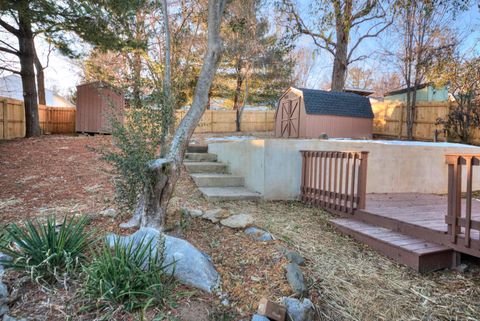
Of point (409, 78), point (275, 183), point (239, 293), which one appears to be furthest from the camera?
point (409, 78)

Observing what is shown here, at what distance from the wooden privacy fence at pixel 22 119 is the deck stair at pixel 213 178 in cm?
764

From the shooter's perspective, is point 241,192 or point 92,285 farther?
point 241,192

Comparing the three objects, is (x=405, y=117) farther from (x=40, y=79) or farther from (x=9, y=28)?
(x=40, y=79)

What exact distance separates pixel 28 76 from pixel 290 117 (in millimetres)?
9377

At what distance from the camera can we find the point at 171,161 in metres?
3.04

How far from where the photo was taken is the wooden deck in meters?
2.87

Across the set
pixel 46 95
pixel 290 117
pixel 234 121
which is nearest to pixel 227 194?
pixel 290 117

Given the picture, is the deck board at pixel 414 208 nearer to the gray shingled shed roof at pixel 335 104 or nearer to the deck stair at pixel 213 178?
the deck stair at pixel 213 178

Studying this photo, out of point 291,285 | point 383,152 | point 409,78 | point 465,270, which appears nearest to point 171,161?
point 291,285

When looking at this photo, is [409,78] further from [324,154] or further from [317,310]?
[317,310]

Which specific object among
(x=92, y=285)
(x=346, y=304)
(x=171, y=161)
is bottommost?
(x=346, y=304)

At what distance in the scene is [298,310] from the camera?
6.93 feet

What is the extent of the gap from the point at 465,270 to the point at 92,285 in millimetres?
3133

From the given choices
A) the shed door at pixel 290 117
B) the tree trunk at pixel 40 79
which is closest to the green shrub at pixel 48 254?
the shed door at pixel 290 117
